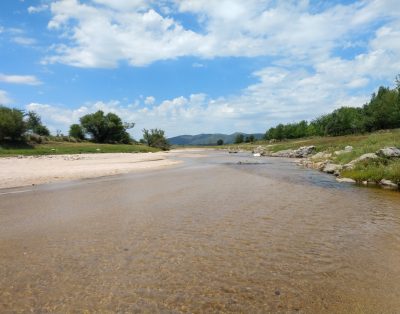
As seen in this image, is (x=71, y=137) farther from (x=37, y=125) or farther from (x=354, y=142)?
(x=354, y=142)

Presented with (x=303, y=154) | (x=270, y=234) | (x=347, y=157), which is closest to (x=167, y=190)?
(x=270, y=234)

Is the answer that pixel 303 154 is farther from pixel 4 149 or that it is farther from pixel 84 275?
pixel 84 275

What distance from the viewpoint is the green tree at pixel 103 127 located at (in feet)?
327

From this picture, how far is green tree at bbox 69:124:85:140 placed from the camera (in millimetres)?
97456

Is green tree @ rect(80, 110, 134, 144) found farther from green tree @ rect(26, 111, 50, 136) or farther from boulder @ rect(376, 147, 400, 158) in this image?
boulder @ rect(376, 147, 400, 158)

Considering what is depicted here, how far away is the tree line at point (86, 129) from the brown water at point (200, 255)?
165 feet

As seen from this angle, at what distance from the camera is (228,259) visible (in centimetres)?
835

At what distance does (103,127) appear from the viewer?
329 ft

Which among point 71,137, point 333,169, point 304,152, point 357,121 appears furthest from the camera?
point 357,121

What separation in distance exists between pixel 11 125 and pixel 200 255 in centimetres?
6045

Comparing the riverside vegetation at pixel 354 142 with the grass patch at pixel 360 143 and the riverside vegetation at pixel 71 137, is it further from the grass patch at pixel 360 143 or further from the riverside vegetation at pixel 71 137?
the riverside vegetation at pixel 71 137

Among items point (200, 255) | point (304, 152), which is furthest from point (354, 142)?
point (200, 255)

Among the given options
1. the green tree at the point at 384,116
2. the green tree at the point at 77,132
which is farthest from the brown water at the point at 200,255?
the green tree at the point at 77,132

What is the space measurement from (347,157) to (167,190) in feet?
70.3
